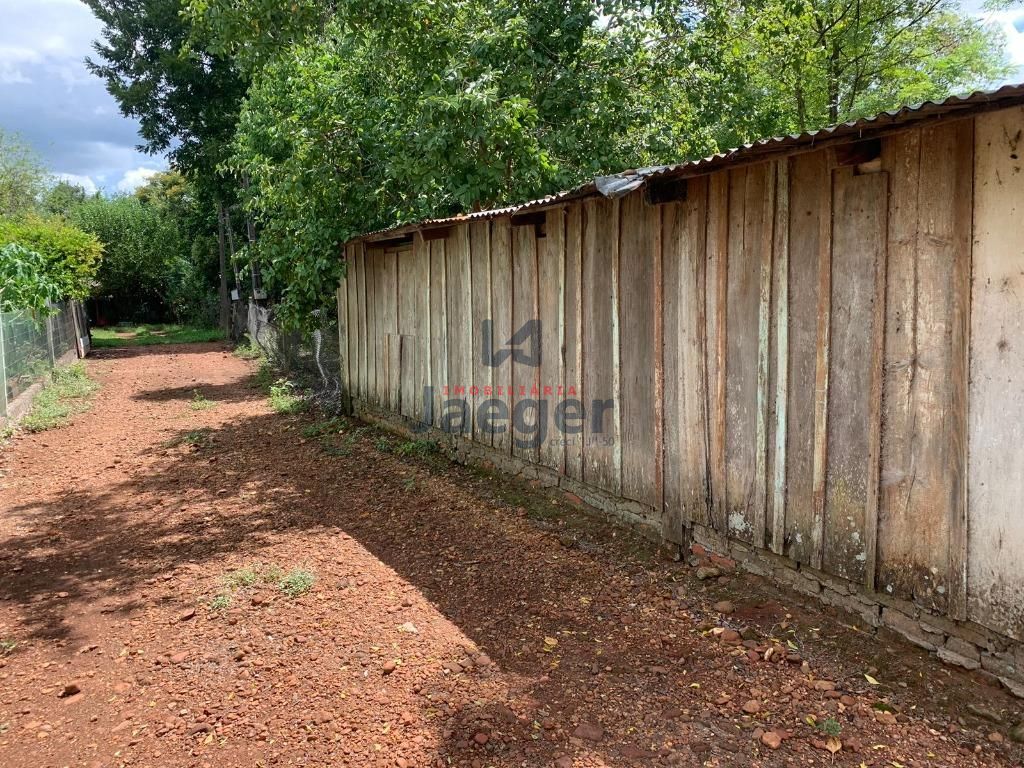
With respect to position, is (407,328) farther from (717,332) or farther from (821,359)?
(821,359)

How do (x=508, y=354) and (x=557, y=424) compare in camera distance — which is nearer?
(x=557, y=424)

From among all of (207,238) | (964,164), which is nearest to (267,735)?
(964,164)

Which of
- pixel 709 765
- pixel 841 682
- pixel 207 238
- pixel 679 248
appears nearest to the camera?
pixel 709 765

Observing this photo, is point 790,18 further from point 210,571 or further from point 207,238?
point 207,238

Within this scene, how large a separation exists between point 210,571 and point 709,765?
3.53m

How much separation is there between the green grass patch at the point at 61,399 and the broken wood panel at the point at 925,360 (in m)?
10.2

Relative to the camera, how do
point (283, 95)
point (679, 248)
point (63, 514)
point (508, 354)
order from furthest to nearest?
point (283, 95)
point (508, 354)
point (63, 514)
point (679, 248)

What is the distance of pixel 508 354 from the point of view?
252 inches

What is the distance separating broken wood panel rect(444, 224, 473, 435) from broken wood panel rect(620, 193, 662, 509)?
7.71ft

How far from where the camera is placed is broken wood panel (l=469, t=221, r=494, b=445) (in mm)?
6660

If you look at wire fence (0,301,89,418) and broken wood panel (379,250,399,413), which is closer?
broken wood panel (379,250,399,413)
